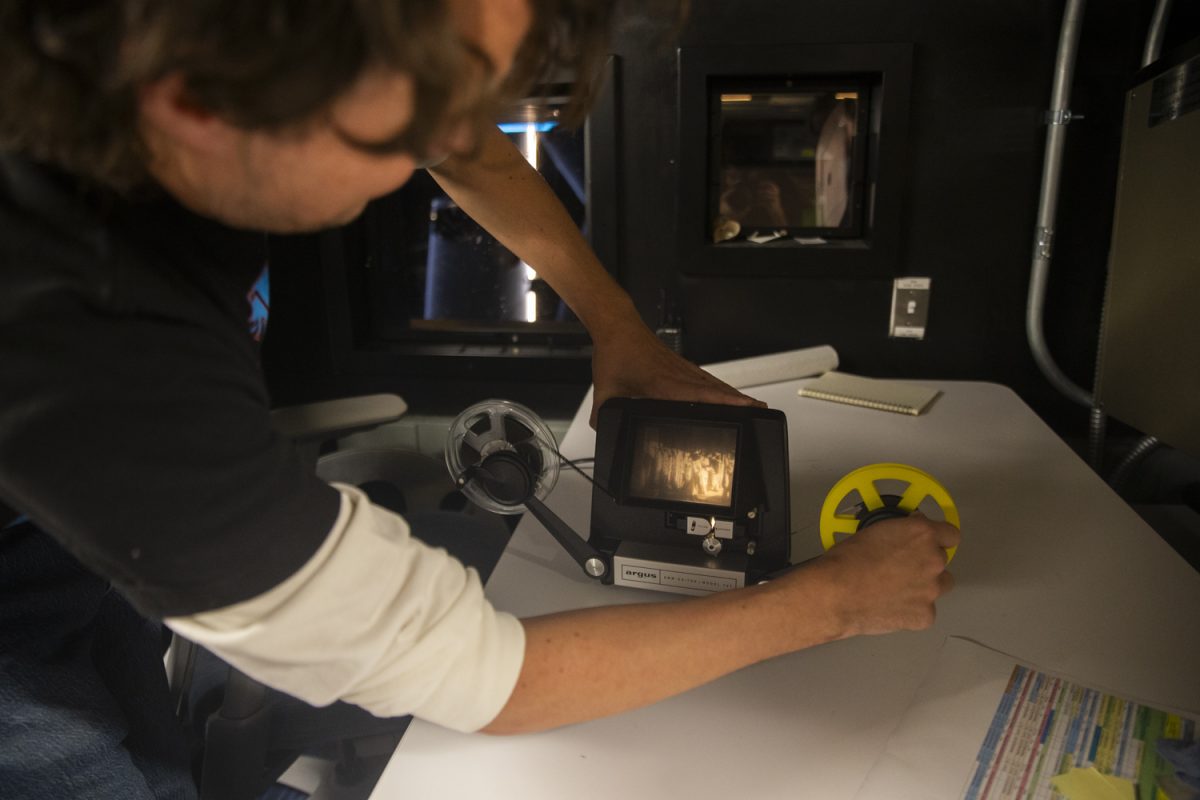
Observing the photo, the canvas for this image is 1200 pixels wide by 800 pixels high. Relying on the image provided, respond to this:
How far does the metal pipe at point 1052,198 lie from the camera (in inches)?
54.6

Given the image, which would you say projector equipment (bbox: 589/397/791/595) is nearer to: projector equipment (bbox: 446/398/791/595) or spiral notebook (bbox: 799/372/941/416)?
projector equipment (bbox: 446/398/791/595)

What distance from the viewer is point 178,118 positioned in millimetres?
406

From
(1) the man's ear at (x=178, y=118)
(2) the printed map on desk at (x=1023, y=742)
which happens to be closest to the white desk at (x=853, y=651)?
(2) the printed map on desk at (x=1023, y=742)

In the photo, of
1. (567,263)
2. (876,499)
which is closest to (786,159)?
(567,263)

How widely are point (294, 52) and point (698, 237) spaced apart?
4.36 ft

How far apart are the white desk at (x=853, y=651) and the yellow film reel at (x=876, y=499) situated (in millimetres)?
80

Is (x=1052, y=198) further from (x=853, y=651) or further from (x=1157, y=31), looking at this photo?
(x=853, y=651)

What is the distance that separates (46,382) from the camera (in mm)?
390

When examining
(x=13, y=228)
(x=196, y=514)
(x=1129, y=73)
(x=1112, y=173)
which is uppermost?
(x=1129, y=73)

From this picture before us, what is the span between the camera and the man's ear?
395mm

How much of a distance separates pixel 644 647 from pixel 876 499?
35 cm

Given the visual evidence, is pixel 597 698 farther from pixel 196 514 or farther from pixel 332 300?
pixel 332 300

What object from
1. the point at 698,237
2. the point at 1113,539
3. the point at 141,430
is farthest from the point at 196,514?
the point at 698,237

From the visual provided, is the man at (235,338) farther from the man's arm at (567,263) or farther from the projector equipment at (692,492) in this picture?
the man's arm at (567,263)
